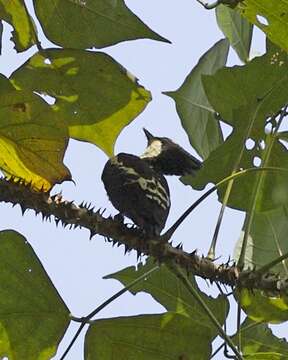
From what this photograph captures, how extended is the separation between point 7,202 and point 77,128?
411 mm

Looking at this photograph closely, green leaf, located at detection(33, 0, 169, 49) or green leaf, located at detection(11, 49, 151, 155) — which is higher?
green leaf, located at detection(33, 0, 169, 49)

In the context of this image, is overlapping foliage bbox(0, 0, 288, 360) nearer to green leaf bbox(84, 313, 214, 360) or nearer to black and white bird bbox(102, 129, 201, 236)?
green leaf bbox(84, 313, 214, 360)

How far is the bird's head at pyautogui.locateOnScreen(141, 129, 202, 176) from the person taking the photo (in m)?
2.14

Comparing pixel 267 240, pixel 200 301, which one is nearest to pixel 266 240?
pixel 267 240

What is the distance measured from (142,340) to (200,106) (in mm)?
606

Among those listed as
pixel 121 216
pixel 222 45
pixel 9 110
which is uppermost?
pixel 222 45

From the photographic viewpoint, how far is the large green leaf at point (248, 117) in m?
2.13

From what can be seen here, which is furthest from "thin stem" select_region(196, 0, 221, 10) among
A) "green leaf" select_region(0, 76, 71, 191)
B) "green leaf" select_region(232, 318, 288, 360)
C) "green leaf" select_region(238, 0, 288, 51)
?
"green leaf" select_region(232, 318, 288, 360)

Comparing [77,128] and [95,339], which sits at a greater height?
[77,128]

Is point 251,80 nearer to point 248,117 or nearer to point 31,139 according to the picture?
point 248,117

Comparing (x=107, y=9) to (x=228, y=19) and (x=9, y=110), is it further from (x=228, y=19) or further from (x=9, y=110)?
(x=228, y=19)

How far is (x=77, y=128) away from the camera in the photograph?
2166 mm

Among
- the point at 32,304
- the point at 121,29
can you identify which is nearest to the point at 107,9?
the point at 121,29

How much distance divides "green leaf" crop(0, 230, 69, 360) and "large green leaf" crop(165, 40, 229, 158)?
0.52m
